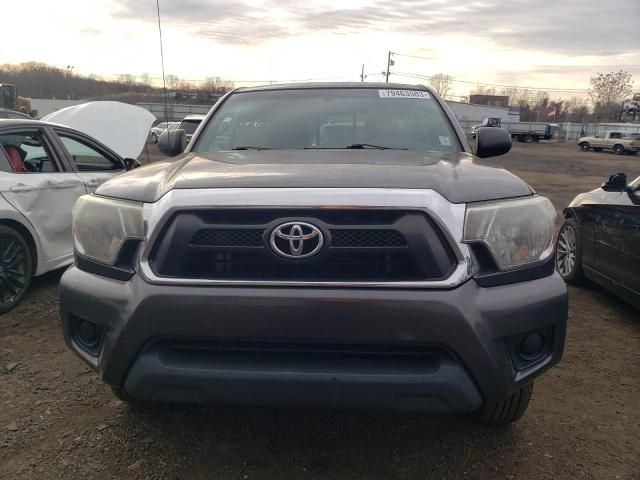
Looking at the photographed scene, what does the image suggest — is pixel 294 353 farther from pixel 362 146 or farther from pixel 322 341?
pixel 362 146

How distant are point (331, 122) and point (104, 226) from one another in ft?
5.56

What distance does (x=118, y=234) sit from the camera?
2.09 meters

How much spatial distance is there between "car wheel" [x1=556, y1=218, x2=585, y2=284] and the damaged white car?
15.9ft

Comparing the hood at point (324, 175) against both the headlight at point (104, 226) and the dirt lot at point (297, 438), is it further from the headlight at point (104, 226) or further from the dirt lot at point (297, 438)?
the dirt lot at point (297, 438)

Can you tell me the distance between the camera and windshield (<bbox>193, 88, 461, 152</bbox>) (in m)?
3.19

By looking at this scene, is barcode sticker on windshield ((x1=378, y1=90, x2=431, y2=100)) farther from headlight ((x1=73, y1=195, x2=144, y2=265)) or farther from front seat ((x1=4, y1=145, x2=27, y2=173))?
front seat ((x1=4, y1=145, x2=27, y2=173))

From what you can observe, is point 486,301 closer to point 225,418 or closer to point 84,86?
point 225,418

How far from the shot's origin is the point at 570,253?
528cm

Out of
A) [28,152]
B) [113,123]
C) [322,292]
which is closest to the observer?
[322,292]

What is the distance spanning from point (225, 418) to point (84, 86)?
74.2 m

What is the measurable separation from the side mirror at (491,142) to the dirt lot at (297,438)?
155 centimetres

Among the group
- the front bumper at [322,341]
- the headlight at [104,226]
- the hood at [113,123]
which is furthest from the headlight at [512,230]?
the hood at [113,123]

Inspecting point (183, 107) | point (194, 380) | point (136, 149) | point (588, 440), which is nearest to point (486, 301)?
point (194, 380)

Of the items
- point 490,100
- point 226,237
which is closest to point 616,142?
point 226,237
